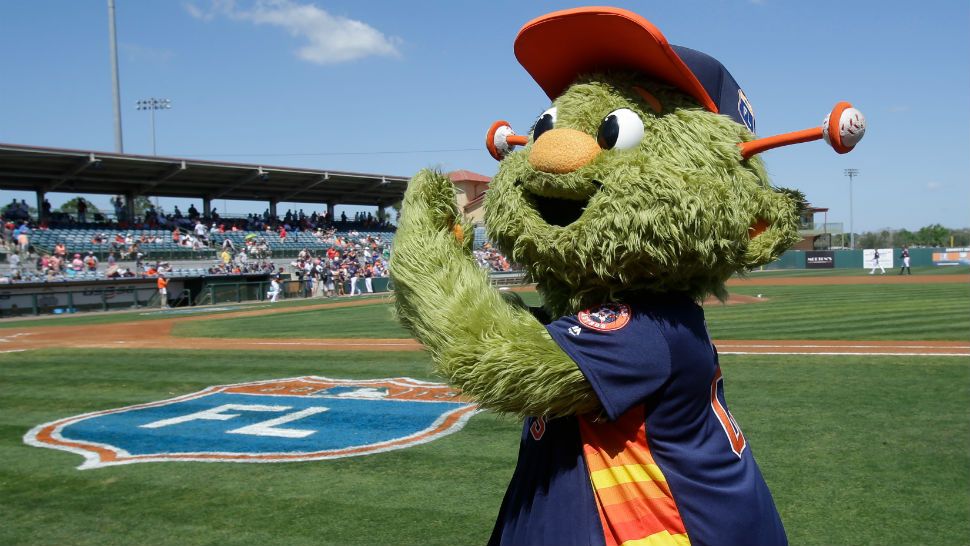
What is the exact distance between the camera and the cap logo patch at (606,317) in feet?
5.90

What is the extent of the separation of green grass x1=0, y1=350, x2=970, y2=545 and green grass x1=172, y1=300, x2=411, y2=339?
25.0 feet

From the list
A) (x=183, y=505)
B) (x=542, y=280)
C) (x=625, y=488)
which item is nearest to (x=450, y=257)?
(x=542, y=280)

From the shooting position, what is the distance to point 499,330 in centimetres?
188

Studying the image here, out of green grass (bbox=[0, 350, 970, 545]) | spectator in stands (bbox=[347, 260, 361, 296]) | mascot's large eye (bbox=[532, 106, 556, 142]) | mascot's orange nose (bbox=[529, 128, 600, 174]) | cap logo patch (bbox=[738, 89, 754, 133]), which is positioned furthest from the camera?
spectator in stands (bbox=[347, 260, 361, 296])

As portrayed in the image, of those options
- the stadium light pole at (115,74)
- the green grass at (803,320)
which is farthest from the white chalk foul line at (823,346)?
the stadium light pole at (115,74)

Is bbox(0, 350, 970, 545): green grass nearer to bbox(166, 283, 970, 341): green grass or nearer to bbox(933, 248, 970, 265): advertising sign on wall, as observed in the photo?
bbox(166, 283, 970, 341): green grass

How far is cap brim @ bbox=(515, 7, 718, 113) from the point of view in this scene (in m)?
1.97

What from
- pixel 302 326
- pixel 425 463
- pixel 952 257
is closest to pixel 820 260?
pixel 952 257

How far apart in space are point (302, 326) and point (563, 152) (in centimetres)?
1659

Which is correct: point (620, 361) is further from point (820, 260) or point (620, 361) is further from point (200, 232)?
point (820, 260)

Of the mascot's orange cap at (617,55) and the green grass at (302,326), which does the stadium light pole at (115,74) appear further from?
the mascot's orange cap at (617,55)

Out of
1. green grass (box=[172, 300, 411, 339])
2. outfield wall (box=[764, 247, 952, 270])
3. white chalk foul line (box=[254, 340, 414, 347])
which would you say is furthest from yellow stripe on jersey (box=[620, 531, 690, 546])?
outfield wall (box=[764, 247, 952, 270])

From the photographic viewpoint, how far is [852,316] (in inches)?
604

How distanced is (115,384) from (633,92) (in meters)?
9.36
